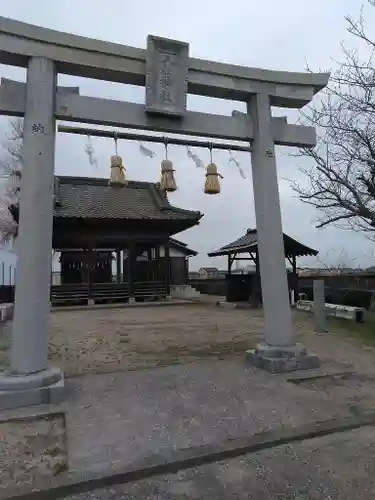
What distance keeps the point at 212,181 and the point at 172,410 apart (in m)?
3.73

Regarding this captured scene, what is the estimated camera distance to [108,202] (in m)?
20.1

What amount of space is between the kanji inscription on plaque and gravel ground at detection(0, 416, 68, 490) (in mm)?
4268

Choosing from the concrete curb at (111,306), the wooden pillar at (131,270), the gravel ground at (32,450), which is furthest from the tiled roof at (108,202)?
the gravel ground at (32,450)

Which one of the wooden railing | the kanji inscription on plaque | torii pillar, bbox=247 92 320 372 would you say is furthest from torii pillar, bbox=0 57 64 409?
the wooden railing

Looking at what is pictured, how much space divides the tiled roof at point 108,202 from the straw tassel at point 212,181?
1142cm

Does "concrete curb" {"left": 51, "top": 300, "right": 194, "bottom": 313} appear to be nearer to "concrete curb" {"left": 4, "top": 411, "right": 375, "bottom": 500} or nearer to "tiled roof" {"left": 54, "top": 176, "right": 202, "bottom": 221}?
"tiled roof" {"left": 54, "top": 176, "right": 202, "bottom": 221}

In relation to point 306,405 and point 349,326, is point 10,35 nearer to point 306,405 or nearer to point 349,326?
point 306,405

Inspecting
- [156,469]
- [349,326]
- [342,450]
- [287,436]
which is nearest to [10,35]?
[156,469]

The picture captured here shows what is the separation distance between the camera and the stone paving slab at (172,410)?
3512 mm

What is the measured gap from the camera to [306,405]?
448cm

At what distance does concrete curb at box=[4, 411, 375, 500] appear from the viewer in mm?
2826

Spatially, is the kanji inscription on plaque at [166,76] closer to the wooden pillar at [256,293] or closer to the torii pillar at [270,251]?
the torii pillar at [270,251]

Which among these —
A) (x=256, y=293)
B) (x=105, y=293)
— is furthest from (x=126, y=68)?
(x=105, y=293)

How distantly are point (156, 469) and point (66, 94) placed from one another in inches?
184
